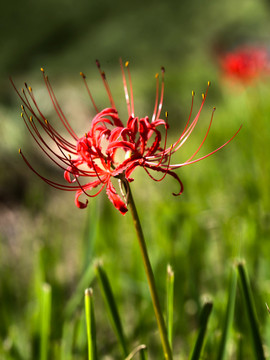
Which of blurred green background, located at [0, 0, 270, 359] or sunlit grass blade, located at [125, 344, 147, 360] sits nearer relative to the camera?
sunlit grass blade, located at [125, 344, 147, 360]

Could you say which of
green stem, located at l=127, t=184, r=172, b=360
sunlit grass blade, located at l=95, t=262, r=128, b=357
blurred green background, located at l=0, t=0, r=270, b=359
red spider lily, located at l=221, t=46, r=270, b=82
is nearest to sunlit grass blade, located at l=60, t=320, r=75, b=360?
blurred green background, located at l=0, t=0, r=270, b=359

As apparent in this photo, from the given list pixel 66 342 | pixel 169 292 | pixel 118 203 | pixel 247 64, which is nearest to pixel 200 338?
pixel 169 292

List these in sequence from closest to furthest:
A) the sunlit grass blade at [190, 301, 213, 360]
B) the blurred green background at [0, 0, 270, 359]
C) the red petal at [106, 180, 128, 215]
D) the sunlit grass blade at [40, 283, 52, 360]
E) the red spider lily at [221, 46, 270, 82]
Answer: the red petal at [106, 180, 128, 215]
the sunlit grass blade at [190, 301, 213, 360]
the sunlit grass blade at [40, 283, 52, 360]
the blurred green background at [0, 0, 270, 359]
the red spider lily at [221, 46, 270, 82]

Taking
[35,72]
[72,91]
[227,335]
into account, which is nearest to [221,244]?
[227,335]

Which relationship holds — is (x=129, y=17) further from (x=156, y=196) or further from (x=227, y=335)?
(x=227, y=335)

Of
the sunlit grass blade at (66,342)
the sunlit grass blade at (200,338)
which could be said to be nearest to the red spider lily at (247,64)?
the sunlit grass blade at (66,342)

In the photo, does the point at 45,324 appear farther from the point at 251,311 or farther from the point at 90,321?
the point at 251,311

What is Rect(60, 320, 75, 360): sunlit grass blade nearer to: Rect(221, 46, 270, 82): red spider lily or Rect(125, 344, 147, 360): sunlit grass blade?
Rect(125, 344, 147, 360): sunlit grass blade

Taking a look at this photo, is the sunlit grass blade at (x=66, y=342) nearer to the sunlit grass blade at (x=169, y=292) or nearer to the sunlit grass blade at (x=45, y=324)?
the sunlit grass blade at (x=45, y=324)

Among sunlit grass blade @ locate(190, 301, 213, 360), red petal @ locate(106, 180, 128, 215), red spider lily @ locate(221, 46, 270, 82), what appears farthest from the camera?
red spider lily @ locate(221, 46, 270, 82)
